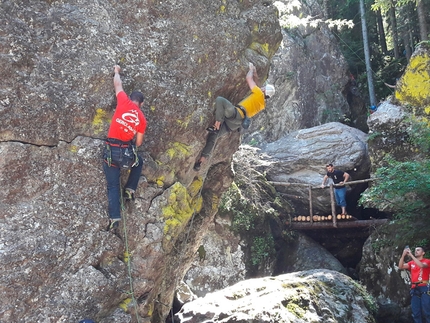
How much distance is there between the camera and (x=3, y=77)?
4.71 m

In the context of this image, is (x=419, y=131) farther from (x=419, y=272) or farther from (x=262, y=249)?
(x=262, y=249)

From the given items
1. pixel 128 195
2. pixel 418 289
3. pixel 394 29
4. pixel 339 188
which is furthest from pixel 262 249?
pixel 394 29

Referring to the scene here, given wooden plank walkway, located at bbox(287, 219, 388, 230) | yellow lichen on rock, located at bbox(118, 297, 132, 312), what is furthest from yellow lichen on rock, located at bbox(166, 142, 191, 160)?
wooden plank walkway, located at bbox(287, 219, 388, 230)

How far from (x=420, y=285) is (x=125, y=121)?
6.13 meters

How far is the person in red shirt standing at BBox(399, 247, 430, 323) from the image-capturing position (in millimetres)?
7707

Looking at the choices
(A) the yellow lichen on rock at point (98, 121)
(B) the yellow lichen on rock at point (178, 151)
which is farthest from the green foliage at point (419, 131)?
(A) the yellow lichen on rock at point (98, 121)

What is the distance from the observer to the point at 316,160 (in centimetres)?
1375

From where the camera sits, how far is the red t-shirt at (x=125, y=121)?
16.4 ft

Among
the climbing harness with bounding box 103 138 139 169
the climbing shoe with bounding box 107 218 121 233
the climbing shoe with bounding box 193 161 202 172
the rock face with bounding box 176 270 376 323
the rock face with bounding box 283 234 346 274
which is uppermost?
the climbing shoe with bounding box 193 161 202 172

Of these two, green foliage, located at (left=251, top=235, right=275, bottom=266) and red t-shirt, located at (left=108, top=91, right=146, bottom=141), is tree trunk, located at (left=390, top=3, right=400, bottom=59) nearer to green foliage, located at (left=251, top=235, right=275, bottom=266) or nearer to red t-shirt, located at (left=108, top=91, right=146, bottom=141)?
green foliage, located at (left=251, top=235, right=275, bottom=266)

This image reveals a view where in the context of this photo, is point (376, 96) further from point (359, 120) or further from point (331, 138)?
point (331, 138)

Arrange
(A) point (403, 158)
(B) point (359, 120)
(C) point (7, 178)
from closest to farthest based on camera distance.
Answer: (C) point (7, 178), (A) point (403, 158), (B) point (359, 120)

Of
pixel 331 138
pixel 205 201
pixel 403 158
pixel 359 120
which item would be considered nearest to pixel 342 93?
pixel 359 120

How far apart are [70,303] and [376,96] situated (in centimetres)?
1767
